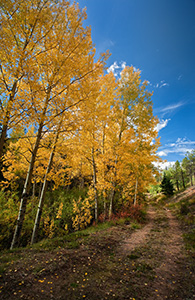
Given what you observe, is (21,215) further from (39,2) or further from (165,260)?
(39,2)

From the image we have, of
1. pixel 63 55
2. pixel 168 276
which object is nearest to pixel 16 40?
pixel 63 55

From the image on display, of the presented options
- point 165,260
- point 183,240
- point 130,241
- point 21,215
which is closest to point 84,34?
point 21,215

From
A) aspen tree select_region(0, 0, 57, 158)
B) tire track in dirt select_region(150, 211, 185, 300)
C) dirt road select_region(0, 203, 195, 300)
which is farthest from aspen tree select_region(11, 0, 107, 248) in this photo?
tire track in dirt select_region(150, 211, 185, 300)

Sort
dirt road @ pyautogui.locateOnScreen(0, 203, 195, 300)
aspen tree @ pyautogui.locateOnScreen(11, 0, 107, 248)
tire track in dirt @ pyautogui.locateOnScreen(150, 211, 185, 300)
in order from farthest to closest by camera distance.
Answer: aspen tree @ pyautogui.locateOnScreen(11, 0, 107, 248) → tire track in dirt @ pyautogui.locateOnScreen(150, 211, 185, 300) → dirt road @ pyautogui.locateOnScreen(0, 203, 195, 300)

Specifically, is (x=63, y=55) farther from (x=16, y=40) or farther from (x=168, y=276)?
(x=168, y=276)

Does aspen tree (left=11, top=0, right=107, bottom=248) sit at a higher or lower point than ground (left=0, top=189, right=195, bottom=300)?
higher

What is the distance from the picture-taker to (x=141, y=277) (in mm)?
3166

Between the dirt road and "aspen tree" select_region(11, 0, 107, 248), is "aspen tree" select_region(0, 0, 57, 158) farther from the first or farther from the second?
the dirt road

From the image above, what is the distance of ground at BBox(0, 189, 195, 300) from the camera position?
2443 millimetres

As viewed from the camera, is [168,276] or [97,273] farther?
[168,276]

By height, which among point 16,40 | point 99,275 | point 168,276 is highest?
point 16,40

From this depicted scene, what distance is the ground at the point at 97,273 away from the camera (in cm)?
244

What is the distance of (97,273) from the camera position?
10.2 ft

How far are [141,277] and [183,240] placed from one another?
417 cm
